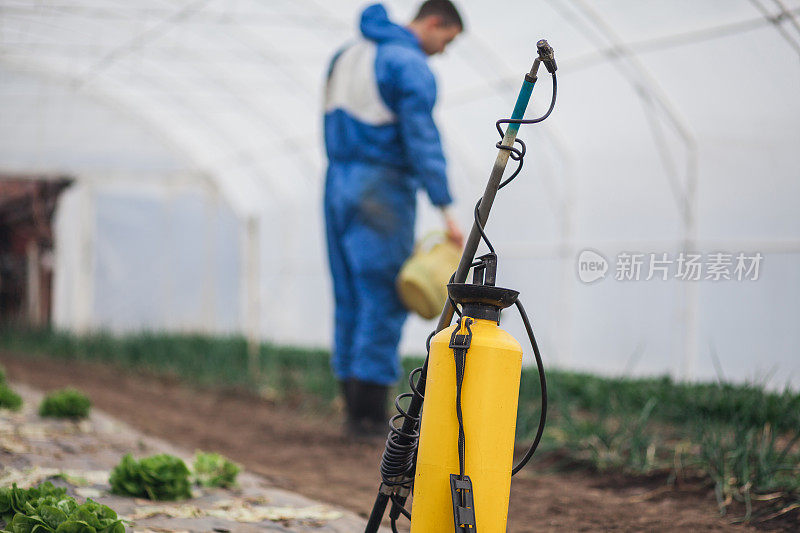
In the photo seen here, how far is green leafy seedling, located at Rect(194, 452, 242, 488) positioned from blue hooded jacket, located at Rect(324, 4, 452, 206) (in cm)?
137

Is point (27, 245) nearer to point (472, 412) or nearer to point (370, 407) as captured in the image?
point (370, 407)

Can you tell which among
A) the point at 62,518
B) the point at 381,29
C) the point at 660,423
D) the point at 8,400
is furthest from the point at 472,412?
the point at 8,400

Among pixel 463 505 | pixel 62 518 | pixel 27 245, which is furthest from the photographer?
pixel 27 245

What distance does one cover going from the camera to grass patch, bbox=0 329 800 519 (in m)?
2.51

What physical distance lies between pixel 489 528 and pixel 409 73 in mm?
2314

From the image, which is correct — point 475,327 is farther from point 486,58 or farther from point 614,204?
point 486,58

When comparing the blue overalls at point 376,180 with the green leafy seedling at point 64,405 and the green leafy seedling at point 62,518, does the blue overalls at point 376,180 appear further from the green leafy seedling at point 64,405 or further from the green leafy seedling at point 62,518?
the green leafy seedling at point 62,518

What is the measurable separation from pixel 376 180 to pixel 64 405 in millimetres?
1712

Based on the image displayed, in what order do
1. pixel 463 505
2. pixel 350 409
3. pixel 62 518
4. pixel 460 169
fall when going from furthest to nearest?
pixel 460 169
pixel 350 409
pixel 62 518
pixel 463 505

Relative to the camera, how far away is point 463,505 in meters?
1.43

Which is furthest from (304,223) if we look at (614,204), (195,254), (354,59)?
(354,59)

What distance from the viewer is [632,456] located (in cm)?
295

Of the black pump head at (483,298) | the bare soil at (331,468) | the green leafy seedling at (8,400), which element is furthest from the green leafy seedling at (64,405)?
the black pump head at (483,298)

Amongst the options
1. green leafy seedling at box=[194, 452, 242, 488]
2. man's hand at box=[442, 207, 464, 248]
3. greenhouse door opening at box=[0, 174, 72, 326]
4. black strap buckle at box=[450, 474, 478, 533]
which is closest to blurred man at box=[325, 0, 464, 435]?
man's hand at box=[442, 207, 464, 248]
